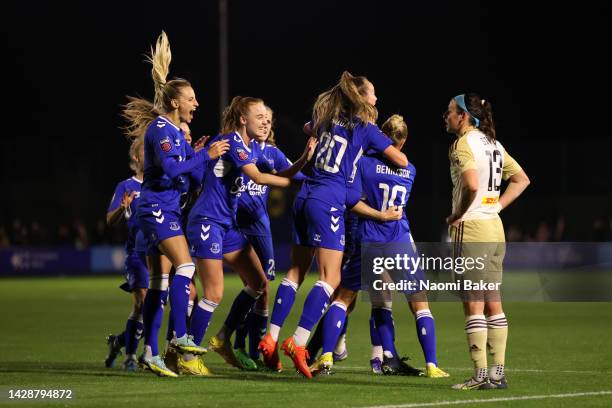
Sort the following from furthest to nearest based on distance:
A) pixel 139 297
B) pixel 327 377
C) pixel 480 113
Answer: pixel 139 297 → pixel 327 377 → pixel 480 113

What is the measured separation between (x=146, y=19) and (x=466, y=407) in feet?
179

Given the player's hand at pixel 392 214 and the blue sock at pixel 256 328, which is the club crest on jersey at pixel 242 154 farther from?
the blue sock at pixel 256 328

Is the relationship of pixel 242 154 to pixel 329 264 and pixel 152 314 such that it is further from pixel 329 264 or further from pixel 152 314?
pixel 152 314

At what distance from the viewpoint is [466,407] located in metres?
7.64

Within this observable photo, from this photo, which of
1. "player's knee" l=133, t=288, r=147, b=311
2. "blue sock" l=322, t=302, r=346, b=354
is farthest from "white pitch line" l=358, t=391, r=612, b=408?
"player's knee" l=133, t=288, r=147, b=311

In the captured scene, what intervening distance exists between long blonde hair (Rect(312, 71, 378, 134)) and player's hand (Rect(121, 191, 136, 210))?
226 cm

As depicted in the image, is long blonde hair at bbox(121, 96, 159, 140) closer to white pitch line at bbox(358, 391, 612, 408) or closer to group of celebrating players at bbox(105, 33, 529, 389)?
group of celebrating players at bbox(105, 33, 529, 389)

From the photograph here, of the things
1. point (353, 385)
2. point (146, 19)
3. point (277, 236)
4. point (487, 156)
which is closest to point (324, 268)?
point (353, 385)

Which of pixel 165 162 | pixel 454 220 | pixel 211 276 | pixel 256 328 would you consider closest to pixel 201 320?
pixel 211 276

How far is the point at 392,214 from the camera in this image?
989cm

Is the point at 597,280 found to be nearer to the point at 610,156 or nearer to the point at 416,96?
the point at 610,156

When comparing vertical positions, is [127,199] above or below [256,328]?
above

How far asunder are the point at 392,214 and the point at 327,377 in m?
1.43

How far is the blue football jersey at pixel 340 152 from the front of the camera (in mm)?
9344
